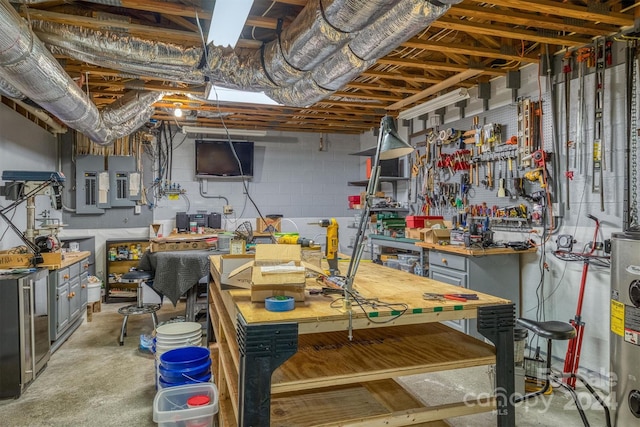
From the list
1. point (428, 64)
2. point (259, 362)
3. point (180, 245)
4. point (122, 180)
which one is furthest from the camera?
point (122, 180)

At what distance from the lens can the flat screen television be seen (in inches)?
255

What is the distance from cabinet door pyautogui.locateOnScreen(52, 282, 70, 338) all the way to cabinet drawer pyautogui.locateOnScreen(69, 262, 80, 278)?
6.1 inches

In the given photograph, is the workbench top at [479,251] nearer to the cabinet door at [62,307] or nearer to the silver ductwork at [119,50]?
the silver ductwork at [119,50]

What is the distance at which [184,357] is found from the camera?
254cm

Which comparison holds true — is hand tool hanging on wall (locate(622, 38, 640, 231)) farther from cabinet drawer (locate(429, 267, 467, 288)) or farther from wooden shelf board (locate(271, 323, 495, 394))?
wooden shelf board (locate(271, 323, 495, 394))

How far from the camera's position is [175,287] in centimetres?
385

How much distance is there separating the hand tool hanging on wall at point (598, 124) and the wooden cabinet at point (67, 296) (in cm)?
445

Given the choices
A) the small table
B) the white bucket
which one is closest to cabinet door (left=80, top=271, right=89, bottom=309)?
the white bucket

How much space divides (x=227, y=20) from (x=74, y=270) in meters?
2.98

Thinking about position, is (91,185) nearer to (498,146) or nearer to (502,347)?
(498,146)

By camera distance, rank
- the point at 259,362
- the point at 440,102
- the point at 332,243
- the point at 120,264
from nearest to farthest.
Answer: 1. the point at 259,362
2. the point at 332,243
3. the point at 440,102
4. the point at 120,264

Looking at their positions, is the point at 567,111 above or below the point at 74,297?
above

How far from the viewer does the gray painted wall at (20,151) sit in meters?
3.77

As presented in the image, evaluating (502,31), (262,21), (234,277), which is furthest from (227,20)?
(502,31)
